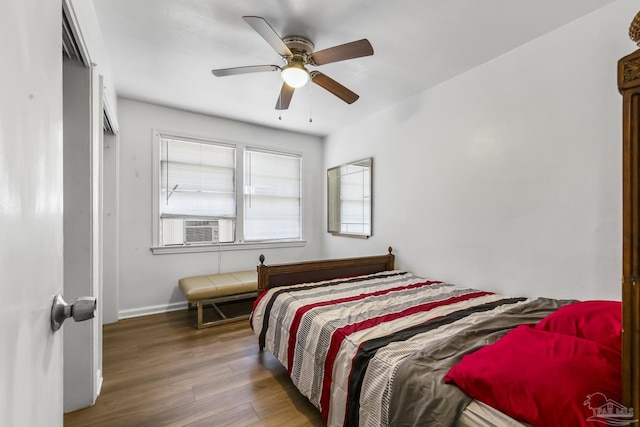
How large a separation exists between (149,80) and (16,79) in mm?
2810

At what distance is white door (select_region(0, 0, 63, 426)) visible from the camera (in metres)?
0.45

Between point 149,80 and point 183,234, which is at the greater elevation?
point 149,80

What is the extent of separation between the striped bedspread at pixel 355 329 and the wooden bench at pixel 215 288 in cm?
89

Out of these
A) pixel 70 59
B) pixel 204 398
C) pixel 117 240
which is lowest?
pixel 204 398

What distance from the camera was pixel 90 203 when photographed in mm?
1700

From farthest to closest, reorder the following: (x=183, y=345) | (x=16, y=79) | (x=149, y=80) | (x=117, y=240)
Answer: (x=117, y=240) < (x=149, y=80) < (x=183, y=345) < (x=16, y=79)

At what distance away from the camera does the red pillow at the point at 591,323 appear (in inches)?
47.1

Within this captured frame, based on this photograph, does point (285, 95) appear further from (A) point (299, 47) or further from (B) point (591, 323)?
(B) point (591, 323)

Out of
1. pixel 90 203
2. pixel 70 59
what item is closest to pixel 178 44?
pixel 70 59

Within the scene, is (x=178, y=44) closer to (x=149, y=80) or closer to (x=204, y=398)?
(x=149, y=80)

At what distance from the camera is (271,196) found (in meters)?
4.30

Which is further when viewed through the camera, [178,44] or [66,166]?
[178,44]

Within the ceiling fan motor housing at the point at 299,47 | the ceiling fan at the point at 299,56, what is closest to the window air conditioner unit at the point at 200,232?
the ceiling fan at the point at 299,56

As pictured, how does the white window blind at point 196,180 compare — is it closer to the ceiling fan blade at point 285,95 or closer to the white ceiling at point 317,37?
the white ceiling at point 317,37
